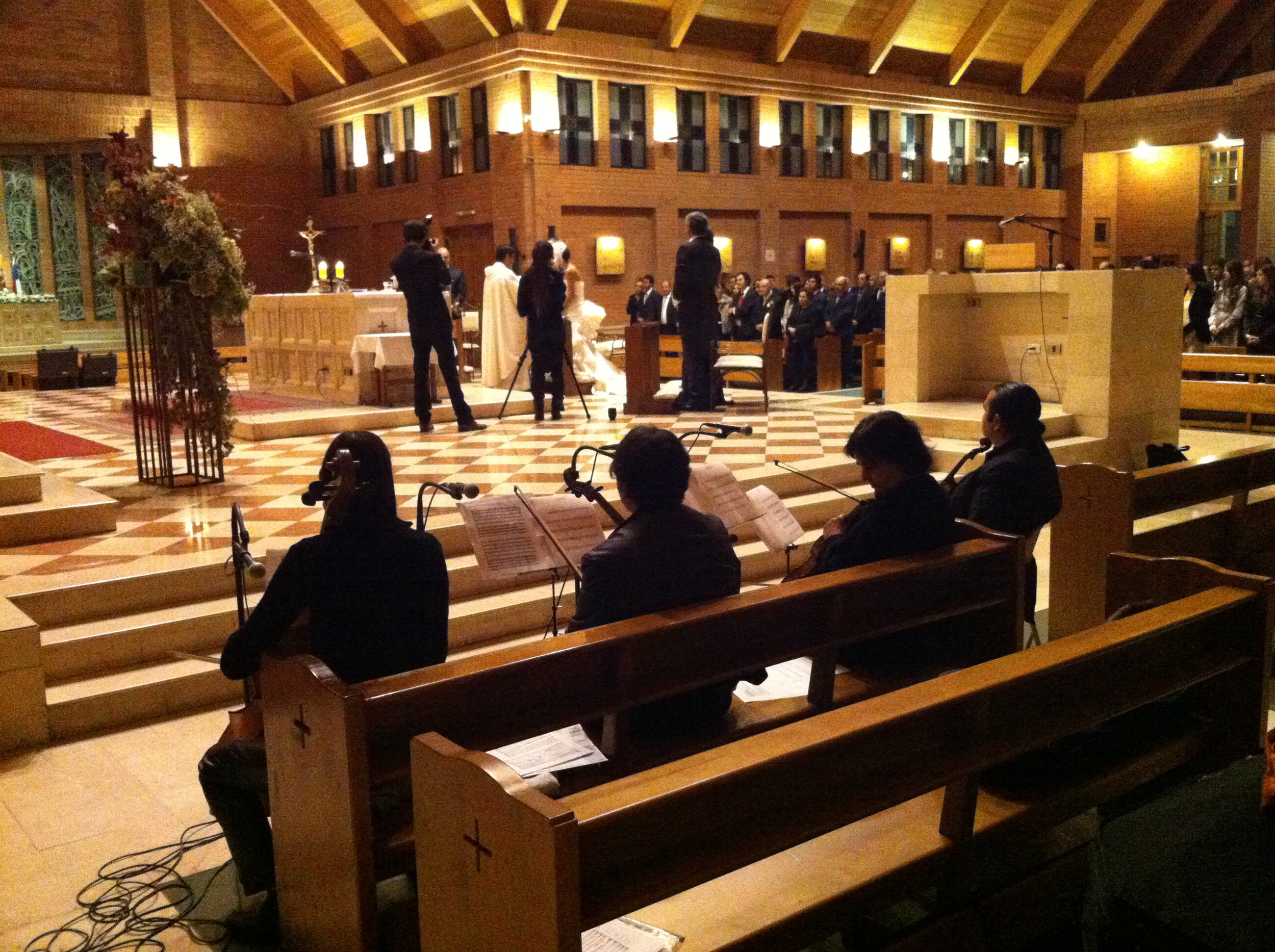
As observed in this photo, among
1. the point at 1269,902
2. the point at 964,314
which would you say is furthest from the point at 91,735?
the point at 964,314

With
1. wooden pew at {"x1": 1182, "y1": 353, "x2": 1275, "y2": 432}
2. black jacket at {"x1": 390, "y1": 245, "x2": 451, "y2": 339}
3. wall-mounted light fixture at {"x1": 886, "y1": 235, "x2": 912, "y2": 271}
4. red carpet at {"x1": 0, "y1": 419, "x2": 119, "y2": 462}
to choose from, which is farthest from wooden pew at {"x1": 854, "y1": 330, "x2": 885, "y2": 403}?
wall-mounted light fixture at {"x1": 886, "y1": 235, "x2": 912, "y2": 271}

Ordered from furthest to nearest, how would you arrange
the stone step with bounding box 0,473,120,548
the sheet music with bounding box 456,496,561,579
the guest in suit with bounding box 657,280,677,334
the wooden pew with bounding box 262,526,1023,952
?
the guest in suit with bounding box 657,280,677,334 < the stone step with bounding box 0,473,120,548 < the sheet music with bounding box 456,496,561,579 < the wooden pew with bounding box 262,526,1023,952

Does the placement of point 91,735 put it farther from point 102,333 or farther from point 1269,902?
point 102,333

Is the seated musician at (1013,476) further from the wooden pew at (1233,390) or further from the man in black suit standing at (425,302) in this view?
the wooden pew at (1233,390)

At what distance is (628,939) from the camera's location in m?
2.13

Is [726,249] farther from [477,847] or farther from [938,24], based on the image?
[477,847]

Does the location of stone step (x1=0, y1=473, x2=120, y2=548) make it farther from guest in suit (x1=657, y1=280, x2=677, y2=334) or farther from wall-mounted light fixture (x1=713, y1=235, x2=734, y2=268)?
wall-mounted light fixture (x1=713, y1=235, x2=734, y2=268)

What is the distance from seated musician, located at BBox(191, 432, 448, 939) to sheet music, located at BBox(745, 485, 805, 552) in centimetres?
121

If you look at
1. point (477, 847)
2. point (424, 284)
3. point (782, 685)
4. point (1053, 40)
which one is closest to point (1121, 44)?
point (1053, 40)

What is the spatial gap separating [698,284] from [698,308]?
0.74 ft

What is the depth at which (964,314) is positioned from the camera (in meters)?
9.41

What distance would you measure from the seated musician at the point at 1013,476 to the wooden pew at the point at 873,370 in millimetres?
6269

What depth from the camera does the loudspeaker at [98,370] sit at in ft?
50.6

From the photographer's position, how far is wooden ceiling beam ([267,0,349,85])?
717 inches
